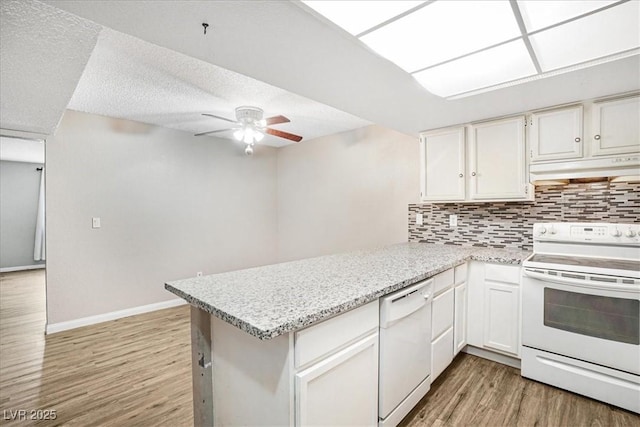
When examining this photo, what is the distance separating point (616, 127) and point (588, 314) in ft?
4.22

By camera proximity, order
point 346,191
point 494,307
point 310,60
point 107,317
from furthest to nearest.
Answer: point 346,191
point 107,317
point 494,307
point 310,60

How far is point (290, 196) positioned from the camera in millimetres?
4945

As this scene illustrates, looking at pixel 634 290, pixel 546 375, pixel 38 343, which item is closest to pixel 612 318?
pixel 634 290

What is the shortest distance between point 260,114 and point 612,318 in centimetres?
321

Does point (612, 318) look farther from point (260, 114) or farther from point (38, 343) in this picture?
point (38, 343)

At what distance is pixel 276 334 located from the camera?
917mm

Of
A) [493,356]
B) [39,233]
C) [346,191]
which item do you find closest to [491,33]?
[493,356]

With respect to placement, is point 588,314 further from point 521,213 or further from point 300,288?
point 300,288

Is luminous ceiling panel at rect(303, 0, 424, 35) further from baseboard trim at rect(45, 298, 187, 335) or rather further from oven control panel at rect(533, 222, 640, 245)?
baseboard trim at rect(45, 298, 187, 335)

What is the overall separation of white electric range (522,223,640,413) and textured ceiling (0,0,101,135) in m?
3.07

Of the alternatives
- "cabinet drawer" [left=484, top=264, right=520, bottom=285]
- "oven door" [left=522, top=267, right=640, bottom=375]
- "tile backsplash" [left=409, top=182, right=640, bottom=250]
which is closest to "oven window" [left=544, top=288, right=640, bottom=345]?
"oven door" [left=522, top=267, right=640, bottom=375]

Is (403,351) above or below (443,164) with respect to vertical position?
below

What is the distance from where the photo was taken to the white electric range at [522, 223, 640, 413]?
5.72 feet

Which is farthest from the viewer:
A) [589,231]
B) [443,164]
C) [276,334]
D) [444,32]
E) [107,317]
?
[107,317]
